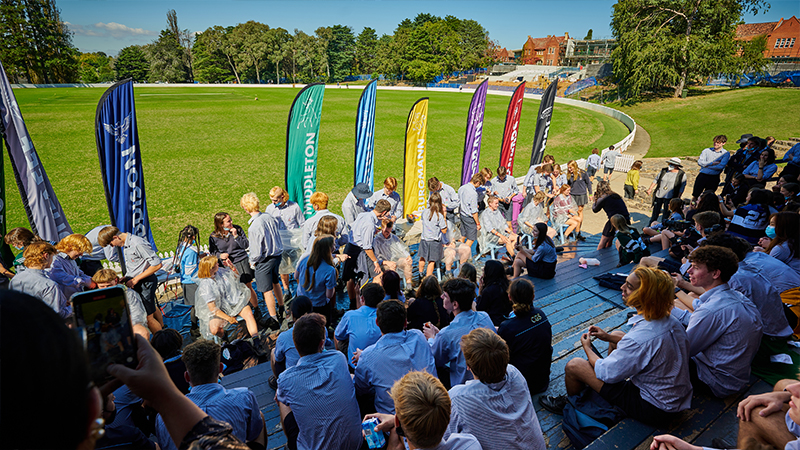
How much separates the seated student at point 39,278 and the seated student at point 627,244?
841cm

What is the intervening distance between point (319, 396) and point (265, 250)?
3.76 m

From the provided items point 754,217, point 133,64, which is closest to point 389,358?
point 754,217

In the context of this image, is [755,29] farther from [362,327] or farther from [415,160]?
[362,327]

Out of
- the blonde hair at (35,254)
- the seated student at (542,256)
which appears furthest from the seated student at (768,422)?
the blonde hair at (35,254)

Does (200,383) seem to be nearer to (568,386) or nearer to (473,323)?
A: (473,323)

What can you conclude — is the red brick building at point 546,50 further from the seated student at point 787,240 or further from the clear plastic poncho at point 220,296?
the clear plastic poncho at point 220,296

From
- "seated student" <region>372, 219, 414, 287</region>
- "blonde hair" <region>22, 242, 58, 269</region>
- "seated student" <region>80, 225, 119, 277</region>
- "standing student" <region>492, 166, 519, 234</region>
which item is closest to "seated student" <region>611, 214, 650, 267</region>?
"standing student" <region>492, 166, 519, 234</region>

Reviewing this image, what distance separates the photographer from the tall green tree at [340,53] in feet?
314

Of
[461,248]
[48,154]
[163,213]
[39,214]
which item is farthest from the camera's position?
[48,154]

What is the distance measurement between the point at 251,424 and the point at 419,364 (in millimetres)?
1376

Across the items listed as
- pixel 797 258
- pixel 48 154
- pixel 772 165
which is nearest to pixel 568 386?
pixel 797 258

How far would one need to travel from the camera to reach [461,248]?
7.72 meters

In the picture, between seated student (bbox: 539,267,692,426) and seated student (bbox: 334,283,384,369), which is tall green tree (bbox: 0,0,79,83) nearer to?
seated student (bbox: 334,283,384,369)

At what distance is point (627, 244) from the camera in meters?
6.99
